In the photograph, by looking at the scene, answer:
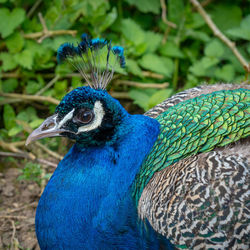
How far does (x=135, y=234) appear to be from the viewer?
1.62m

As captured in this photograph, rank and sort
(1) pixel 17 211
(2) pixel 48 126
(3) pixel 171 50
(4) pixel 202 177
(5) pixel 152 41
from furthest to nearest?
(3) pixel 171 50, (5) pixel 152 41, (1) pixel 17 211, (2) pixel 48 126, (4) pixel 202 177

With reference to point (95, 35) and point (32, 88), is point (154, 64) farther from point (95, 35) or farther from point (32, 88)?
point (32, 88)

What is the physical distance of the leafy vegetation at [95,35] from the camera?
285 centimetres

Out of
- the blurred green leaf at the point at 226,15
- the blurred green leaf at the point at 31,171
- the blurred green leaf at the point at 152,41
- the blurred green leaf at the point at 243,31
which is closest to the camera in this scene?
the blurred green leaf at the point at 31,171

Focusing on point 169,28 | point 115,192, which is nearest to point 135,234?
point 115,192

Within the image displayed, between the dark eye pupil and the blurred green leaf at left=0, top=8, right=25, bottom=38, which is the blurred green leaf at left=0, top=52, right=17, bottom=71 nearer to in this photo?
the blurred green leaf at left=0, top=8, right=25, bottom=38

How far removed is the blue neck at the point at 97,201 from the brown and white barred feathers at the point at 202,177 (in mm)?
64

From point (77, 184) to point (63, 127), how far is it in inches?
9.2

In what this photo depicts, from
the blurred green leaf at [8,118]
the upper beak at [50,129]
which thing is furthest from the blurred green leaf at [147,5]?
the upper beak at [50,129]

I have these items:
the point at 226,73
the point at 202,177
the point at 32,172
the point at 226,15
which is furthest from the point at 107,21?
the point at 202,177

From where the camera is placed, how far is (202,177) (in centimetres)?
154

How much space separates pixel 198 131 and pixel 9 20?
5.90ft

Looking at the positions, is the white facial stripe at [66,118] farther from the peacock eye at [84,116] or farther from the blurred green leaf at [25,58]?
the blurred green leaf at [25,58]

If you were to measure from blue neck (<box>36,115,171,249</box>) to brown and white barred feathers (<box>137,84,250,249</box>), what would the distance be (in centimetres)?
6
